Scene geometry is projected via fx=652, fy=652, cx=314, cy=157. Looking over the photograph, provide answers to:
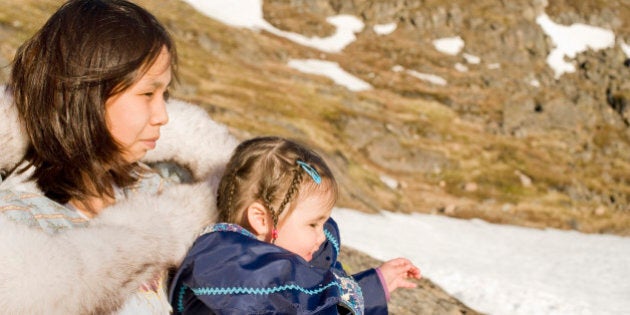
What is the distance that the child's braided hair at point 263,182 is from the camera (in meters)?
5.13

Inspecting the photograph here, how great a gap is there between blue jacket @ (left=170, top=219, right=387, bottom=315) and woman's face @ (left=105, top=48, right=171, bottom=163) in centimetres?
84

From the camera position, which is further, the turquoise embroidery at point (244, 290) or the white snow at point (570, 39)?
the white snow at point (570, 39)

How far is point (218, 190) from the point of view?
17.3ft

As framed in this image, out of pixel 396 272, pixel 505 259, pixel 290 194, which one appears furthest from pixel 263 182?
pixel 505 259

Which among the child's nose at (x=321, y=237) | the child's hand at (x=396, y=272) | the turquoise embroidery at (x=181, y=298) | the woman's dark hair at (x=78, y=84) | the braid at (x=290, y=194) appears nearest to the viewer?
the woman's dark hair at (x=78, y=84)

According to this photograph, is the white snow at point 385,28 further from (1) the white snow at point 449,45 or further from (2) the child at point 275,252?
(2) the child at point 275,252

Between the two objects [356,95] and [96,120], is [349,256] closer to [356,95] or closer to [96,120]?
[96,120]

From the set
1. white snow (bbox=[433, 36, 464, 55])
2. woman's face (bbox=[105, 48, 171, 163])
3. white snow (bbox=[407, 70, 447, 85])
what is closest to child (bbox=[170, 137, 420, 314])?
woman's face (bbox=[105, 48, 171, 163])

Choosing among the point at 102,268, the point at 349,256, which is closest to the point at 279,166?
the point at 102,268

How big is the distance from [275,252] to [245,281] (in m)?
0.33

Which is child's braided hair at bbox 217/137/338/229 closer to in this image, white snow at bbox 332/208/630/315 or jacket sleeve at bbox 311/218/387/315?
jacket sleeve at bbox 311/218/387/315

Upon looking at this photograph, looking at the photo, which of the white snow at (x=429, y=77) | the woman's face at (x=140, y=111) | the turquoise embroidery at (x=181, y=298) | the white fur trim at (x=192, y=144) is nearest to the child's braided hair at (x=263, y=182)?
the white fur trim at (x=192, y=144)

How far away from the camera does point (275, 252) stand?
461 centimetres

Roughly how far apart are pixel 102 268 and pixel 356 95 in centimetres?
4512
